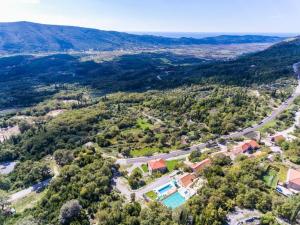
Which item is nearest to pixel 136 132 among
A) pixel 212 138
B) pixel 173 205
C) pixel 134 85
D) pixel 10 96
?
pixel 212 138

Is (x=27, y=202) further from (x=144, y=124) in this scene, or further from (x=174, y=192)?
(x=144, y=124)

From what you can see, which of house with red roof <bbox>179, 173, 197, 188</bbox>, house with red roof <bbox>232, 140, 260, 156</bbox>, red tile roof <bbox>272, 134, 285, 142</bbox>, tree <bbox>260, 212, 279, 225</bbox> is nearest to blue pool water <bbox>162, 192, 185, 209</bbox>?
house with red roof <bbox>179, 173, 197, 188</bbox>

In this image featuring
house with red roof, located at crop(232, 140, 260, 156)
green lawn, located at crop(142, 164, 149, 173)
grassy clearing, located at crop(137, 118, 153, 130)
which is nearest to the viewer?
green lawn, located at crop(142, 164, 149, 173)

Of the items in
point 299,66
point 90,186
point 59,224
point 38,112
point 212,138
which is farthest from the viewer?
point 299,66

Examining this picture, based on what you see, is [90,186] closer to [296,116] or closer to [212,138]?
[212,138]

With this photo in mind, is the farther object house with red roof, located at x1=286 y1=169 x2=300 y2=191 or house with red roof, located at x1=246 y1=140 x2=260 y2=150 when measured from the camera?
house with red roof, located at x1=246 y1=140 x2=260 y2=150

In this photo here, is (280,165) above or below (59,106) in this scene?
above

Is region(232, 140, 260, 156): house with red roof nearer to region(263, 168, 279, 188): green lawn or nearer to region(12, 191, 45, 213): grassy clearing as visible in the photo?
region(263, 168, 279, 188): green lawn
